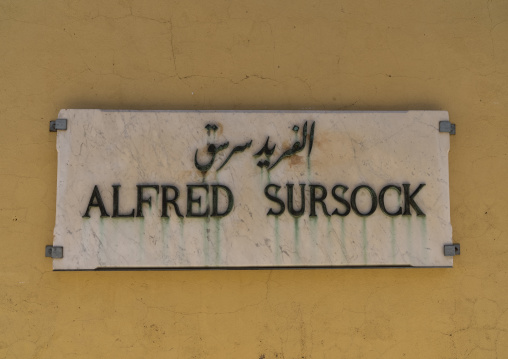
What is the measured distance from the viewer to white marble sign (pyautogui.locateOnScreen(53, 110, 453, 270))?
298 cm

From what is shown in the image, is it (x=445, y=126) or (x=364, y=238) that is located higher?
(x=445, y=126)

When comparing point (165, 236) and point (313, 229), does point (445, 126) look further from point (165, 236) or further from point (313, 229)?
point (165, 236)

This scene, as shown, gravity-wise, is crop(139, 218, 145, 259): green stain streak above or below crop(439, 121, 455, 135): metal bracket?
below

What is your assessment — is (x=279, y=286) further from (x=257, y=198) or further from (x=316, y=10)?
(x=316, y=10)

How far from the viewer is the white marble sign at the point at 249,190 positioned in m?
2.98

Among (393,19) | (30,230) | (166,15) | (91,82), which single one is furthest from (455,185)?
(30,230)

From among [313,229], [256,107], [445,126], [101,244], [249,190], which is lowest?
[101,244]

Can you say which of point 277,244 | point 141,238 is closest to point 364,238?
point 277,244

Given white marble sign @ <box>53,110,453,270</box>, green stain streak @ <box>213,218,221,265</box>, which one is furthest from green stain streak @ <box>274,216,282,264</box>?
green stain streak @ <box>213,218,221,265</box>

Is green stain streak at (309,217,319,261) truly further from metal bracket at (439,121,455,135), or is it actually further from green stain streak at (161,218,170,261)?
metal bracket at (439,121,455,135)

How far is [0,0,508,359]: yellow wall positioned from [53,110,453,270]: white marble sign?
0.48 ft

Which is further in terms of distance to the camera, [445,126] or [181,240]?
[445,126]

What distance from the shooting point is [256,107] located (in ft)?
10.4

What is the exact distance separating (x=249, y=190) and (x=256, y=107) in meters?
0.59
